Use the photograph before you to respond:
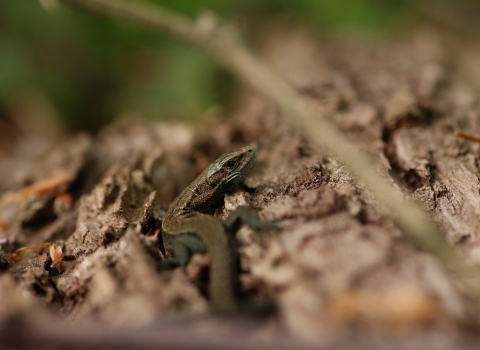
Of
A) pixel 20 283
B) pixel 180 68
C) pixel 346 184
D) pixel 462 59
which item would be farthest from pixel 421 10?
pixel 20 283

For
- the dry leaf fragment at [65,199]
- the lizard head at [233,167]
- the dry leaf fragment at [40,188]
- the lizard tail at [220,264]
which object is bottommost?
the lizard tail at [220,264]

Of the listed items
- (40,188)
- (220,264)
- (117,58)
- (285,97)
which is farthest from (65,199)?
(117,58)

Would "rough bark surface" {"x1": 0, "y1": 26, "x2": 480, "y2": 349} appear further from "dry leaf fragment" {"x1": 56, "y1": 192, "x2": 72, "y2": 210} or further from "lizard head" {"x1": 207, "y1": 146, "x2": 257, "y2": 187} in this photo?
"lizard head" {"x1": 207, "y1": 146, "x2": 257, "y2": 187}

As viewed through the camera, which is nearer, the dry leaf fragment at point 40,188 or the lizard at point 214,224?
the lizard at point 214,224

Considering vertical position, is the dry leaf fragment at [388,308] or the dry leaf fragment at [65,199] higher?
the dry leaf fragment at [65,199]

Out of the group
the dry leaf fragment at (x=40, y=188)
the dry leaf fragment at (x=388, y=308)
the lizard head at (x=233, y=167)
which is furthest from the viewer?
the dry leaf fragment at (x=40, y=188)

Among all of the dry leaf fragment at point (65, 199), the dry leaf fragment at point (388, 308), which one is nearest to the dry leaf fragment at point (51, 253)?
the dry leaf fragment at point (65, 199)

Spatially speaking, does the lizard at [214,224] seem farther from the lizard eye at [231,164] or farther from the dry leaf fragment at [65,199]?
the dry leaf fragment at [65,199]

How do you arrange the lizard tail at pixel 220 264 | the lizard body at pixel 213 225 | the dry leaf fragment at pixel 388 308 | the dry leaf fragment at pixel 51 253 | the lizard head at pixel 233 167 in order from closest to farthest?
the dry leaf fragment at pixel 388 308
the lizard tail at pixel 220 264
the lizard body at pixel 213 225
the dry leaf fragment at pixel 51 253
the lizard head at pixel 233 167

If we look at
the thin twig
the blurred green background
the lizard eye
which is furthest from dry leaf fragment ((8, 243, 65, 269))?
the blurred green background
